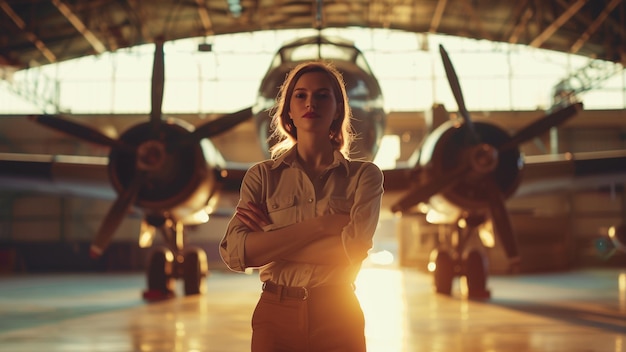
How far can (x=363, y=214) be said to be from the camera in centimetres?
214

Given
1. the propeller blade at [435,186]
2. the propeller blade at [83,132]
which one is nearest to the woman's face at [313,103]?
the propeller blade at [435,186]

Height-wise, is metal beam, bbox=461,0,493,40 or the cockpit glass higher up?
metal beam, bbox=461,0,493,40

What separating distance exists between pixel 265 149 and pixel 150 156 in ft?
6.93

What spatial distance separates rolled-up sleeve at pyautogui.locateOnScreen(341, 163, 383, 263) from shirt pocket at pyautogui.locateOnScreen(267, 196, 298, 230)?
0.64ft

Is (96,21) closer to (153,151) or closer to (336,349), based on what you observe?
(153,151)

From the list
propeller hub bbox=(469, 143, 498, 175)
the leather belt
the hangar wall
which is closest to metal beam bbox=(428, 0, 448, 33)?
the hangar wall

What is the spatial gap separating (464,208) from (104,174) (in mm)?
6203

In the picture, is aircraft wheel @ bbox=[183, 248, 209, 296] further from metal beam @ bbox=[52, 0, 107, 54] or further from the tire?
metal beam @ bbox=[52, 0, 107, 54]

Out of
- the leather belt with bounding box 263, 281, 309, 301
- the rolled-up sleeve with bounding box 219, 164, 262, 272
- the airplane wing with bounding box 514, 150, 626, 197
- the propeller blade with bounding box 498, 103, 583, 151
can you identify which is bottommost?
the leather belt with bounding box 263, 281, 309, 301

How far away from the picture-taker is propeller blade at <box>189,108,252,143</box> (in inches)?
403

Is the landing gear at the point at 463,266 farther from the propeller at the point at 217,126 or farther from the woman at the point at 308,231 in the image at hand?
the woman at the point at 308,231

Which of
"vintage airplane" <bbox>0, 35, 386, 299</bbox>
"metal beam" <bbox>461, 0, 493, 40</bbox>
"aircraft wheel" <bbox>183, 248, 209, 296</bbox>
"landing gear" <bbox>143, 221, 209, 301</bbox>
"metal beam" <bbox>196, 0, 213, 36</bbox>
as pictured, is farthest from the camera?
"metal beam" <bbox>196, 0, 213, 36</bbox>

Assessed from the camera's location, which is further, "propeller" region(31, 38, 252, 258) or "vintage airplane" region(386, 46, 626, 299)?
"vintage airplane" region(386, 46, 626, 299)

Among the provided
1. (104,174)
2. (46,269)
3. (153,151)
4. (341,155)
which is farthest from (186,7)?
(341,155)
